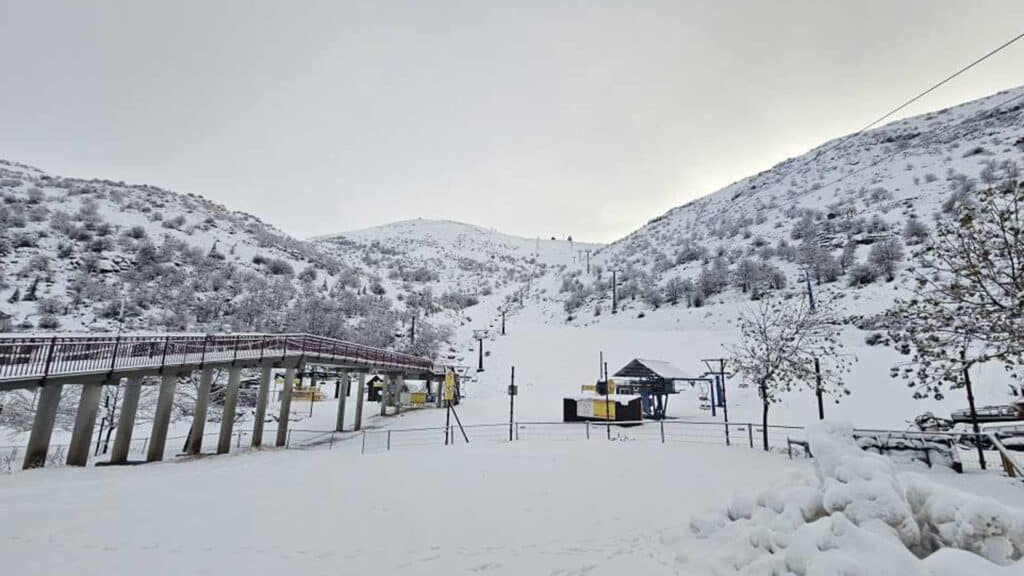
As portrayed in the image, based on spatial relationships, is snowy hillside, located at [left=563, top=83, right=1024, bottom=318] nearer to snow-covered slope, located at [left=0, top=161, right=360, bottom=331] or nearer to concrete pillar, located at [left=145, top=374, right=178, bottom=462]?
Answer: concrete pillar, located at [left=145, top=374, right=178, bottom=462]

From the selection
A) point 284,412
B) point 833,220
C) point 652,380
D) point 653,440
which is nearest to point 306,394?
point 284,412

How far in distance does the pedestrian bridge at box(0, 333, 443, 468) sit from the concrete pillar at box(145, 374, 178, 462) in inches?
1.2

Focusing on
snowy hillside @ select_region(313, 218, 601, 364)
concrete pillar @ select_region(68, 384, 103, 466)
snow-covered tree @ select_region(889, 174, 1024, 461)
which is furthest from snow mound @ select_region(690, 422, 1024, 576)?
snowy hillside @ select_region(313, 218, 601, 364)

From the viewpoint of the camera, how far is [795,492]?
20.7 ft

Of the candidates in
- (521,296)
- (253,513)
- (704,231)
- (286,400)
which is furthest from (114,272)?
(704,231)

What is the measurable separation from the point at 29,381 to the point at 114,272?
4030 cm

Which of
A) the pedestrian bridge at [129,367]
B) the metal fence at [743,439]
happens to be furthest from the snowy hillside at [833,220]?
the pedestrian bridge at [129,367]

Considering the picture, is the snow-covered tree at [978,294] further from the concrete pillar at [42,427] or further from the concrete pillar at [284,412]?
the concrete pillar at [284,412]

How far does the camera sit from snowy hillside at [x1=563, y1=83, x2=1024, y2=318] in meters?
42.0

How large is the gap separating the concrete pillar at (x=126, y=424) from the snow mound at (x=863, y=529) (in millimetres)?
19373

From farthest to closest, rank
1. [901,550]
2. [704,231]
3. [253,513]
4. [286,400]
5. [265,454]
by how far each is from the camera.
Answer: [704,231]
[286,400]
[265,454]
[253,513]
[901,550]

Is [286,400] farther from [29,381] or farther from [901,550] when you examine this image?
[901,550]

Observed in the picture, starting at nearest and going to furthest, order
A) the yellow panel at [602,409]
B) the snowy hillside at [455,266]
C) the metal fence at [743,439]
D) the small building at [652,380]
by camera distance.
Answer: the metal fence at [743,439] → the yellow panel at [602,409] → the small building at [652,380] → the snowy hillside at [455,266]

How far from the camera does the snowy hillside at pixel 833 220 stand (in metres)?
→ 42.0
